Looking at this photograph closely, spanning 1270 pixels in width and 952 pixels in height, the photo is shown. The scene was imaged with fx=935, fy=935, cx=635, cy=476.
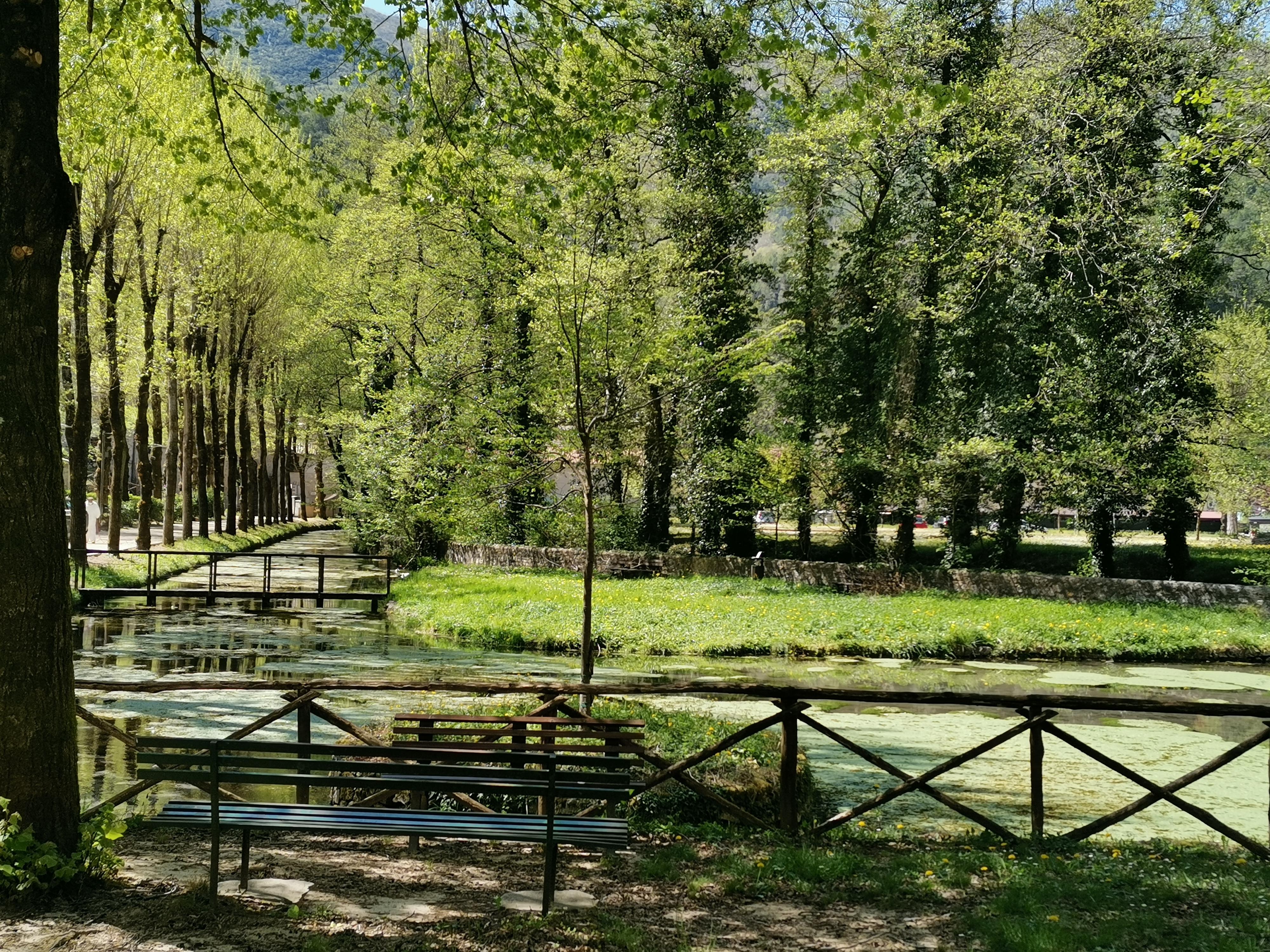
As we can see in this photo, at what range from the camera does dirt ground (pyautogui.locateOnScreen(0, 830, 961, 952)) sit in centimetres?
444

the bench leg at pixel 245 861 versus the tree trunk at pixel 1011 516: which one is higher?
the tree trunk at pixel 1011 516

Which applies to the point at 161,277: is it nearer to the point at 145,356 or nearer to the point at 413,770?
the point at 145,356

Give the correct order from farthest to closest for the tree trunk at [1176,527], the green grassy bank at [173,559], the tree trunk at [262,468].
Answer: the tree trunk at [262,468] < the tree trunk at [1176,527] < the green grassy bank at [173,559]

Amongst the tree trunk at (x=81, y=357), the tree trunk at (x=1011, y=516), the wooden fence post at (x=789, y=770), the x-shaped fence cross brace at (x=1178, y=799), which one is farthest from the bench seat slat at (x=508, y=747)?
the tree trunk at (x=1011, y=516)

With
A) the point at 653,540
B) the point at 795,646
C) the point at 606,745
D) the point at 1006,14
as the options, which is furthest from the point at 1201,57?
the point at 606,745

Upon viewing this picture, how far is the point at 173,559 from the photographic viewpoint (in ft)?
95.0

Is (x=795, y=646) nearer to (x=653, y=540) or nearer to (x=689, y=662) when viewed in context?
(x=689, y=662)

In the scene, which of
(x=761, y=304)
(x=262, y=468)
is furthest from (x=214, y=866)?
(x=262, y=468)

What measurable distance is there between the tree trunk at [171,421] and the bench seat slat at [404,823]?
2345 cm

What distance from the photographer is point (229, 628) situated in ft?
63.6

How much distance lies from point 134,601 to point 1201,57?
88.7 ft

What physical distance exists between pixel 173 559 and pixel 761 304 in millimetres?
21436

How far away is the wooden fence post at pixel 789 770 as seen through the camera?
6.68 m

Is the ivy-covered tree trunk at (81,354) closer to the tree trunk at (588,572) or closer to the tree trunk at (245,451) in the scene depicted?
the tree trunk at (588,572)
